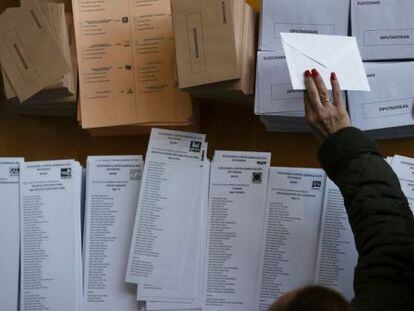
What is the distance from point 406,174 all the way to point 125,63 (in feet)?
2.59

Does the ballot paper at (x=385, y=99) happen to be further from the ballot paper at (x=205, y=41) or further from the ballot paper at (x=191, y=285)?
the ballot paper at (x=191, y=285)

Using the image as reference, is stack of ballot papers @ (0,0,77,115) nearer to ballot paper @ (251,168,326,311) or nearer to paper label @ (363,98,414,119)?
ballot paper @ (251,168,326,311)

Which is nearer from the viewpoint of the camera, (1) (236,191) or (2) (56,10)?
(1) (236,191)

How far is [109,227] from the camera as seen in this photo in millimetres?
1434

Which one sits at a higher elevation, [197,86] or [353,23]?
[353,23]

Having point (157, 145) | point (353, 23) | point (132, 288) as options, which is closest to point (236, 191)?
point (157, 145)

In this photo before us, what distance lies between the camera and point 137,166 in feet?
4.76

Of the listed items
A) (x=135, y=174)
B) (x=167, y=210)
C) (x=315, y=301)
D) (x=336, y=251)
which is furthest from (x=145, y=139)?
(x=315, y=301)

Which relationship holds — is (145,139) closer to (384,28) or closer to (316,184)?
(316,184)

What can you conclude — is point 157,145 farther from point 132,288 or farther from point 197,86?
point 132,288

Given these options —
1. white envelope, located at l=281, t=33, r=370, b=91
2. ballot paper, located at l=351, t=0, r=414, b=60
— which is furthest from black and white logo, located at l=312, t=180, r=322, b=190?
ballot paper, located at l=351, t=0, r=414, b=60

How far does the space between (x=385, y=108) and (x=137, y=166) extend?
0.65 metres

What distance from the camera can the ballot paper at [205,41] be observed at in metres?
1.31

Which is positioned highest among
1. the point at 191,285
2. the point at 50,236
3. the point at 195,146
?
the point at 195,146
